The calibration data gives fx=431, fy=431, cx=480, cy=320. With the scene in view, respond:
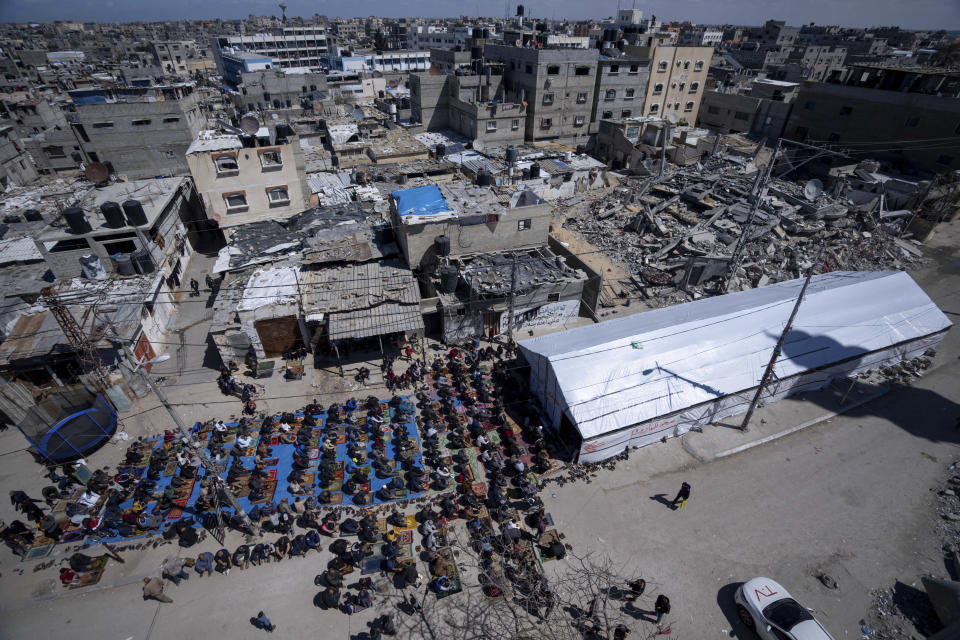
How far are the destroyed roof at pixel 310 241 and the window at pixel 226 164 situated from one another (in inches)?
148

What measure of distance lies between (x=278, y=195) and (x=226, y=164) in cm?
369

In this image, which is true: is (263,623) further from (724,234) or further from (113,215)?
(724,234)

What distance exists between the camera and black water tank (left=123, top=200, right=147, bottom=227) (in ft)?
84.5

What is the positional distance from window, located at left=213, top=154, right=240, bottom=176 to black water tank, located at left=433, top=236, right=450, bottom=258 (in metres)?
16.2

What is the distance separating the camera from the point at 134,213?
26.0 meters

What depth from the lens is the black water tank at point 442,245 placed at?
79.8 ft

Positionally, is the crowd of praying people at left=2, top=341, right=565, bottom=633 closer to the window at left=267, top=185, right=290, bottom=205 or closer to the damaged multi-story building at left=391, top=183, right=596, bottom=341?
the damaged multi-story building at left=391, top=183, right=596, bottom=341

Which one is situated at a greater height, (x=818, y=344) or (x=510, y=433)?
(x=818, y=344)

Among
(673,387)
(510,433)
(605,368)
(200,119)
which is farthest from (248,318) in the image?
(200,119)

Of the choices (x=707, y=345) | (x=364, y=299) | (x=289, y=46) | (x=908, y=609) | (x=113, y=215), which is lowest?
(x=908, y=609)

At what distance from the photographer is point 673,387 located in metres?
18.8

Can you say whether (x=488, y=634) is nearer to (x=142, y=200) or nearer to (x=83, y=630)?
(x=83, y=630)

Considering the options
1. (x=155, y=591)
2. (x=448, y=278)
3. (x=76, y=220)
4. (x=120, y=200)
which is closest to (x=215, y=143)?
(x=120, y=200)

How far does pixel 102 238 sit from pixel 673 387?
33036mm
